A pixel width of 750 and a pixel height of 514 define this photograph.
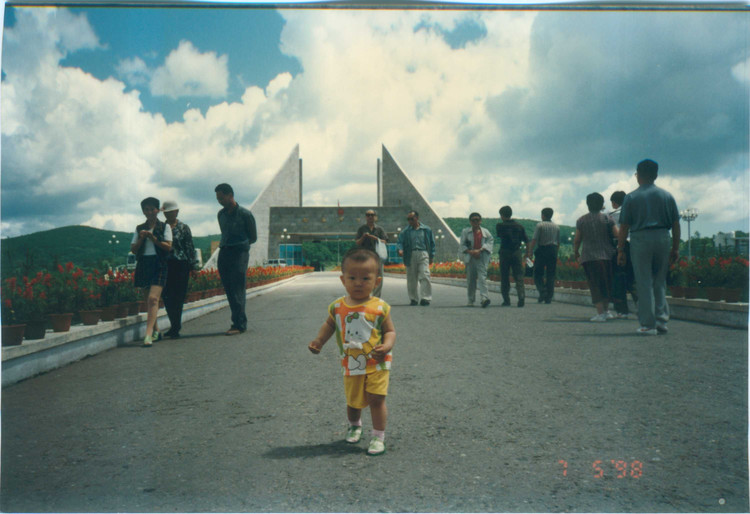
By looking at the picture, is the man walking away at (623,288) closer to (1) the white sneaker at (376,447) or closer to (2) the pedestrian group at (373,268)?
(2) the pedestrian group at (373,268)

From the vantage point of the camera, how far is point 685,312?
98.4 inches

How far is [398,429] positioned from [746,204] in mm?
1454

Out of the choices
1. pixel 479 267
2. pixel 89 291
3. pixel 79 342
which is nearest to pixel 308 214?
pixel 79 342

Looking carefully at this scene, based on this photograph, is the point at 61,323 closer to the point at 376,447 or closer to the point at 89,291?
the point at 89,291

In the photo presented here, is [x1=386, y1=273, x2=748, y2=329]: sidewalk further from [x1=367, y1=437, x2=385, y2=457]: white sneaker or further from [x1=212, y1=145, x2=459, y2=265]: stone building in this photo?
[x1=367, y1=437, x2=385, y2=457]: white sneaker

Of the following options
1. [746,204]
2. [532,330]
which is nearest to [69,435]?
[746,204]

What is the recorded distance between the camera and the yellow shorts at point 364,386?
1.57 m

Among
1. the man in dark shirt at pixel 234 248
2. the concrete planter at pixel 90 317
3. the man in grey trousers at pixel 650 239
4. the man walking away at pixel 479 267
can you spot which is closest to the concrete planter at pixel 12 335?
the man in dark shirt at pixel 234 248

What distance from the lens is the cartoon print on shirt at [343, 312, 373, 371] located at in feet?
4.95

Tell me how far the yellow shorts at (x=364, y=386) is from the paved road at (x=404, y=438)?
20cm

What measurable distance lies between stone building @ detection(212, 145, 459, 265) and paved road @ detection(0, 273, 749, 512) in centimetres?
59

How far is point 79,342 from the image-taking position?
3.41 meters

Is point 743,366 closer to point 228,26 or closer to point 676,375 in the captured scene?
point 676,375
